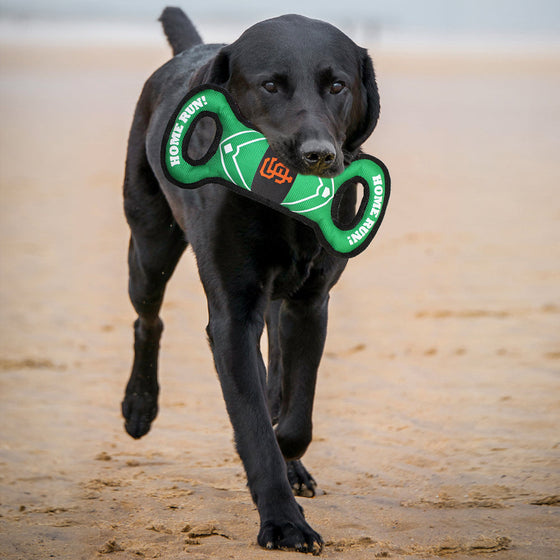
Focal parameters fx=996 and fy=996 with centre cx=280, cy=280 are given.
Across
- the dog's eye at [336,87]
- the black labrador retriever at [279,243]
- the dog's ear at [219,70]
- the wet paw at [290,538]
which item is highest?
the dog's ear at [219,70]

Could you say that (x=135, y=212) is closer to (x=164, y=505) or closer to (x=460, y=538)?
(x=164, y=505)

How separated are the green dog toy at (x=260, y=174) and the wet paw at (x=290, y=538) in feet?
2.77

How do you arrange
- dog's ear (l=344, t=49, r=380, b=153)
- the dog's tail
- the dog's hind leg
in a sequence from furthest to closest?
the dog's tail < the dog's hind leg < dog's ear (l=344, t=49, r=380, b=153)

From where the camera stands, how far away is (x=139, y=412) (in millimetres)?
4328

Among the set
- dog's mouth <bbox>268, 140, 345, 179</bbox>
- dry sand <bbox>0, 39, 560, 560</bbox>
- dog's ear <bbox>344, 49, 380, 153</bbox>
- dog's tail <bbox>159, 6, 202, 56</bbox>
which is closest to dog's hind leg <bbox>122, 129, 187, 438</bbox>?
dry sand <bbox>0, 39, 560, 560</bbox>

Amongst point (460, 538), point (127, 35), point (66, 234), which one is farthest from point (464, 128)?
point (127, 35)

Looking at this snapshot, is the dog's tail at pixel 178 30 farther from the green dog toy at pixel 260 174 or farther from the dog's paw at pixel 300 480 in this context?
the dog's paw at pixel 300 480

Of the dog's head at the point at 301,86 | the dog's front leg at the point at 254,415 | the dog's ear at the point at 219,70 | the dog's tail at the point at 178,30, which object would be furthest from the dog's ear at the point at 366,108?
the dog's tail at the point at 178,30

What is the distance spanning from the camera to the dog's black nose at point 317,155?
2.83 m

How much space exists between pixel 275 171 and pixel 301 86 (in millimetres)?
273

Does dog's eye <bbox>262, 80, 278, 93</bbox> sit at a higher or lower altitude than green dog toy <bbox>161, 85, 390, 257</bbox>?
higher

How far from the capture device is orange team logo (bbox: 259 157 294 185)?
10.1 feet

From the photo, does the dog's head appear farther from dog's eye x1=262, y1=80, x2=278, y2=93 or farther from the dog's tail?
the dog's tail


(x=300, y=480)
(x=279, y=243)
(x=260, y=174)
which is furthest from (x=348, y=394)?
(x=260, y=174)
